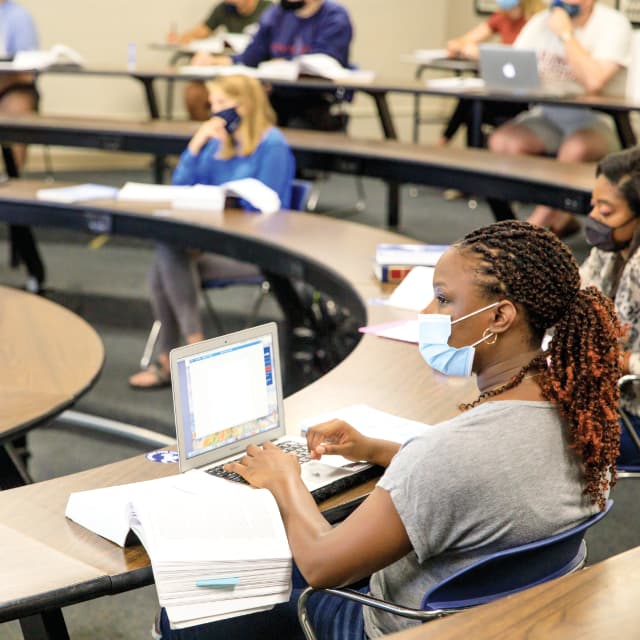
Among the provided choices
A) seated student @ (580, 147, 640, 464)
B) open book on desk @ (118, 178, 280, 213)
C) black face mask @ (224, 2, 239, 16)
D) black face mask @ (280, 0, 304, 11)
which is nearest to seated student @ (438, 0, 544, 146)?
black face mask @ (280, 0, 304, 11)

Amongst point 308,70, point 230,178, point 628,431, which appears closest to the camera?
point 628,431

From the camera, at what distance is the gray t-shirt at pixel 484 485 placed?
144 centimetres

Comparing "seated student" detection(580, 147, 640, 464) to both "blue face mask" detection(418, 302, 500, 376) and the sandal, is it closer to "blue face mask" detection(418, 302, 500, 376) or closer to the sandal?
"blue face mask" detection(418, 302, 500, 376)

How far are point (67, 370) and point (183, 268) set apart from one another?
1.56 metres

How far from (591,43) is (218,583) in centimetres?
429

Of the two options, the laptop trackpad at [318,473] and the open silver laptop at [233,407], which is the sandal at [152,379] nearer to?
the open silver laptop at [233,407]

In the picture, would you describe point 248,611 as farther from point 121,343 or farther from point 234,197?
point 121,343

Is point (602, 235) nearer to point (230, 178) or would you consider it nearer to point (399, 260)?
point (399, 260)

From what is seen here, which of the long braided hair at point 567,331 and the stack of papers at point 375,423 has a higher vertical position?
the long braided hair at point 567,331

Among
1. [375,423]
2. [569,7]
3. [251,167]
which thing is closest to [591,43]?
[569,7]

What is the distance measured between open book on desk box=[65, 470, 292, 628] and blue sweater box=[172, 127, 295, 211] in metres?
2.40

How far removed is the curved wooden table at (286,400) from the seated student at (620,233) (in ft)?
1.71

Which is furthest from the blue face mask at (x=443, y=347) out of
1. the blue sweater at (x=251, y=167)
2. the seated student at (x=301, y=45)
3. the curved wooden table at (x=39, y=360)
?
the seated student at (x=301, y=45)

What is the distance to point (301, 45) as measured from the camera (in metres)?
6.16
